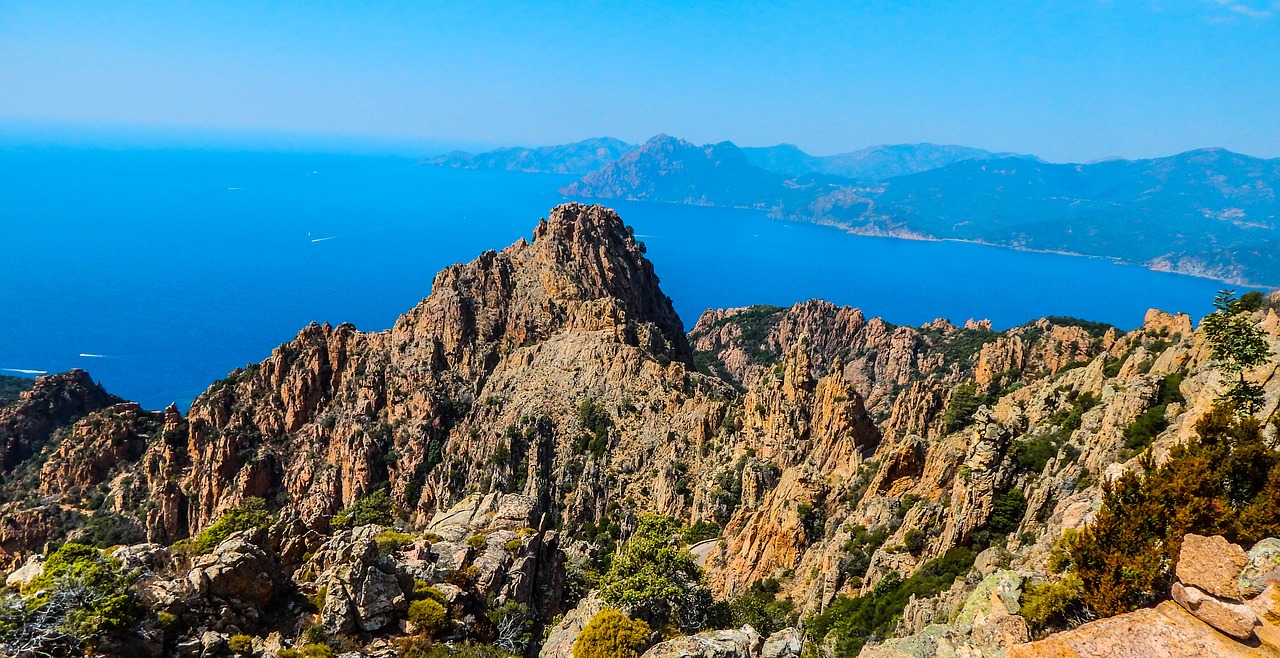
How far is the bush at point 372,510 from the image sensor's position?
5047 centimetres

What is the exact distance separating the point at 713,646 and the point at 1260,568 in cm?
1392

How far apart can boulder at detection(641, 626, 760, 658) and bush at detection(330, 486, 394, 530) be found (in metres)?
24.6

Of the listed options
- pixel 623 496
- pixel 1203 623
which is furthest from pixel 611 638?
pixel 623 496

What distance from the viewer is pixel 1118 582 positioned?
17.0 meters

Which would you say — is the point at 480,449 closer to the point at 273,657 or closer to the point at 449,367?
the point at 449,367

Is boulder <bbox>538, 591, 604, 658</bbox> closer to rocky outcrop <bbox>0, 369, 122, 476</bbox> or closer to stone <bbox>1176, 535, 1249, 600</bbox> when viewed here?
stone <bbox>1176, 535, 1249, 600</bbox>

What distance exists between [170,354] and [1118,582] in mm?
194880

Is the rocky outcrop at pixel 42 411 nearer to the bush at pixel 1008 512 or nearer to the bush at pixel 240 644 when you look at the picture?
the bush at pixel 240 644

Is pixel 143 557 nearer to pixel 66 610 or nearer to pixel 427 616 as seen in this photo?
pixel 66 610

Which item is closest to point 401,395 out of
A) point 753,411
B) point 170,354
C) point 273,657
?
point 753,411

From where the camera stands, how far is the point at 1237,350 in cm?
2645

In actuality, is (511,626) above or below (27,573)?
below

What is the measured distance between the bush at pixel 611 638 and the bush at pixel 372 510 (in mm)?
21015

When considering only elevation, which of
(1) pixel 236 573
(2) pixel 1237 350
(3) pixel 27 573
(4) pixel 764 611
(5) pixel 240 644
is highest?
(2) pixel 1237 350
